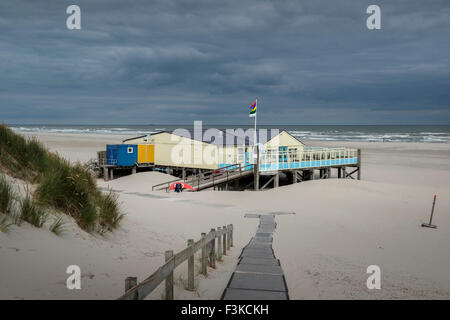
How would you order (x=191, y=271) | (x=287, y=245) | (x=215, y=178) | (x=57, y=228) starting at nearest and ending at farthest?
(x=191, y=271)
(x=57, y=228)
(x=287, y=245)
(x=215, y=178)

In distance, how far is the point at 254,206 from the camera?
704 inches

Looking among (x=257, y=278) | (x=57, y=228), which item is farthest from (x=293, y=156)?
(x=57, y=228)

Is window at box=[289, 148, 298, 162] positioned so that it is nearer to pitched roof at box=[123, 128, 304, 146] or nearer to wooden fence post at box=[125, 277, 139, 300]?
pitched roof at box=[123, 128, 304, 146]

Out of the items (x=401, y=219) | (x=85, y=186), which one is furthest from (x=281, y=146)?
(x=85, y=186)

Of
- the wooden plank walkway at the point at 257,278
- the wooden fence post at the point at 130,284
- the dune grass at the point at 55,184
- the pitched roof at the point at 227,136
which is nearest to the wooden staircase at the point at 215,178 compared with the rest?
the pitched roof at the point at 227,136

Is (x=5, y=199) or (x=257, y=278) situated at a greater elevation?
(x=5, y=199)

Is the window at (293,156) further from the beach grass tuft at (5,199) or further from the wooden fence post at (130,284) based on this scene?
the wooden fence post at (130,284)

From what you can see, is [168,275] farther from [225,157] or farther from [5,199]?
[225,157]

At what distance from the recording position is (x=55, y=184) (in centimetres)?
685

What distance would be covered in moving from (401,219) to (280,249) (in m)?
8.05

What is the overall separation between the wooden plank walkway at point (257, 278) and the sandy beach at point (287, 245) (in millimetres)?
244

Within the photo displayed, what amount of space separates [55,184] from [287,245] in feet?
20.2

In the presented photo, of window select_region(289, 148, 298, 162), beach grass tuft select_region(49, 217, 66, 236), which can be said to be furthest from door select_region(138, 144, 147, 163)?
beach grass tuft select_region(49, 217, 66, 236)
